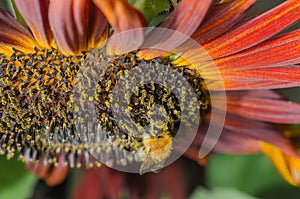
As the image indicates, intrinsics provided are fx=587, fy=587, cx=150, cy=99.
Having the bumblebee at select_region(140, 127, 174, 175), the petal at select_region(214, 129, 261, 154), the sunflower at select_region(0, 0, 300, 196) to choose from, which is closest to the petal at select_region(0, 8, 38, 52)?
the sunflower at select_region(0, 0, 300, 196)

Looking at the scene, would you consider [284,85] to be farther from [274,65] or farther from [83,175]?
[83,175]

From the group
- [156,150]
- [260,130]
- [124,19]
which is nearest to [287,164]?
[260,130]

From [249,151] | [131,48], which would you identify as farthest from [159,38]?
[249,151]

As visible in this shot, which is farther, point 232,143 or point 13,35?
point 232,143

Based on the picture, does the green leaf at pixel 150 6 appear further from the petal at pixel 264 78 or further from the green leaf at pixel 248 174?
the green leaf at pixel 248 174

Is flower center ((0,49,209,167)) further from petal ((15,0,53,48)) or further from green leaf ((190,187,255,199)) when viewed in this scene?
green leaf ((190,187,255,199))

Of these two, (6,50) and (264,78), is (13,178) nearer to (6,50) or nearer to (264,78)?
(6,50)
